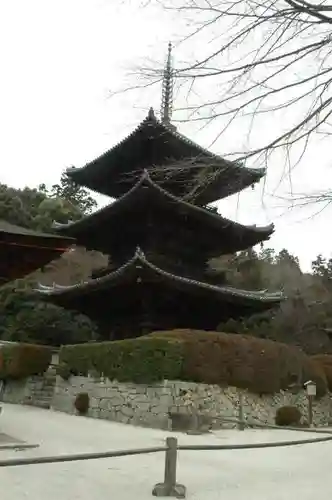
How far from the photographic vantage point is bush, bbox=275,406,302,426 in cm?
1411

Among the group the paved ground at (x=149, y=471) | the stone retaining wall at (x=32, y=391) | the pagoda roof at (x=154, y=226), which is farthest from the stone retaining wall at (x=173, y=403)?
the pagoda roof at (x=154, y=226)

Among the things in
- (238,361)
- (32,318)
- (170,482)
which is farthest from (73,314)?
(170,482)

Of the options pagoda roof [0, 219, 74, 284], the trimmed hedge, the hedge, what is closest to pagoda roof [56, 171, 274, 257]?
the trimmed hedge

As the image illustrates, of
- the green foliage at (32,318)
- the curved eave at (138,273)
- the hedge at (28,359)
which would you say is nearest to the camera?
the curved eave at (138,273)

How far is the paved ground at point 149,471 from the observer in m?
5.65

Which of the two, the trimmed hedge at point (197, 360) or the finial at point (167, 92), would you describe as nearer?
the finial at point (167, 92)

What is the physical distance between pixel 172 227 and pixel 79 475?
11.6 m

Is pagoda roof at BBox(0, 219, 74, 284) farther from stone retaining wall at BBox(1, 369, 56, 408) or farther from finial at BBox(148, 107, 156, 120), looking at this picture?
stone retaining wall at BBox(1, 369, 56, 408)

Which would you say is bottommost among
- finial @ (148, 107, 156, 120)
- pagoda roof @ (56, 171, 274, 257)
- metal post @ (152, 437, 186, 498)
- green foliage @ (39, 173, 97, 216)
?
metal post @ (152, 437, 186, 498)

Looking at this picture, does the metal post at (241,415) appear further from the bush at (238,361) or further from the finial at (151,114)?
the finial at (151,114)

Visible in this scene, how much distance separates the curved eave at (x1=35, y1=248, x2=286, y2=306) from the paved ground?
493 centimetres

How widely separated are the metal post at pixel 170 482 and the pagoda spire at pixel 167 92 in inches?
119

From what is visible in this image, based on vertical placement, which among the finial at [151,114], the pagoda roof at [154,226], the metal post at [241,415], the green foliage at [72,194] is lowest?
the metal post at [241,415]

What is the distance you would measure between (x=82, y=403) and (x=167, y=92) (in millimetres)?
10951
